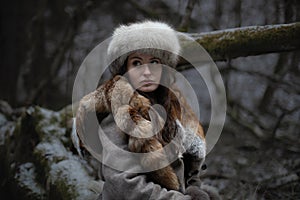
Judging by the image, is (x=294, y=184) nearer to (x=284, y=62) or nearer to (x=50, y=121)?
(x=284, y=62)

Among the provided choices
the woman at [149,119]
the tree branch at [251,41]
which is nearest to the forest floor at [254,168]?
the tree branch at [251,41]

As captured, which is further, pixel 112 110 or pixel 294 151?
pixel 294 151

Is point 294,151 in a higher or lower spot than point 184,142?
lower

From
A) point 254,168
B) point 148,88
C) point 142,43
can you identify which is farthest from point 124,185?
point 254,168

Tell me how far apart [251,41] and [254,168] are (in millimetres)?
912

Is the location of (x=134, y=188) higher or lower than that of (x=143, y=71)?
lower

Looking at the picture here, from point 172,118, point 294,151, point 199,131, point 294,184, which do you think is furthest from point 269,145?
point 172,118

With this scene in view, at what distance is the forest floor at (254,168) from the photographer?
262 centimetres

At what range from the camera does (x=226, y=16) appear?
333 cm

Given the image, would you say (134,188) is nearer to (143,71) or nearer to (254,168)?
(143,71)

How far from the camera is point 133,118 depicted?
1521 mm

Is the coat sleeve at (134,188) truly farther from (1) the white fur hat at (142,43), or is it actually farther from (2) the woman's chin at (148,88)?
(1) the white fur hat at (142,43)

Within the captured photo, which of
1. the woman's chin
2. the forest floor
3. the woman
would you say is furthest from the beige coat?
the forest floor

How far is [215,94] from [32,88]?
1.84m
